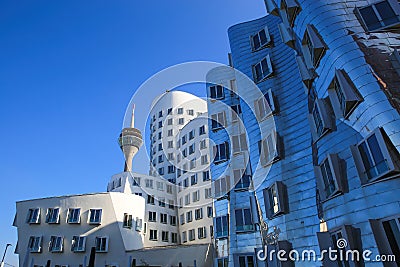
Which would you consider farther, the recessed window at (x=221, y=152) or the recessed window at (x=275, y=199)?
the recessed window at (x=221, y=152)

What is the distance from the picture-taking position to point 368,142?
30.5ft

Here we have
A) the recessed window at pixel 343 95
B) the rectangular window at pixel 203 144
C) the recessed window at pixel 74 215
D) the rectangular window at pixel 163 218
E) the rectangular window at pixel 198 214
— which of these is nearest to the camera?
the recessed window at pixel 343 95

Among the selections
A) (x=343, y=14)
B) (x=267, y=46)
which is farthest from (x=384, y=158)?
(x=267, y=46)

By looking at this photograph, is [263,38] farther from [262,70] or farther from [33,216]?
[33,216]

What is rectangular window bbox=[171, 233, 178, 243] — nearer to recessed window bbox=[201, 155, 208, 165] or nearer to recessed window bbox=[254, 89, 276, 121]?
recessed window bbox=[201, 155, 208, 165]

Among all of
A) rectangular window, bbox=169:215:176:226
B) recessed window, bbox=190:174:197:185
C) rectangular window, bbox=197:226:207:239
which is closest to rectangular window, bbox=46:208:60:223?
rectangular window, bbox=169:215:176:226

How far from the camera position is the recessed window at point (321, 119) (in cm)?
1138

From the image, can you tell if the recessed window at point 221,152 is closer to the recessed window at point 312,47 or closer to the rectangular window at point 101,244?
the recessed window at point 312,47

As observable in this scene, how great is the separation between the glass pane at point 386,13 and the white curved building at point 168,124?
46.3 metres

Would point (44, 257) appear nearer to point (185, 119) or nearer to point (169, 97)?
point (185, 119)

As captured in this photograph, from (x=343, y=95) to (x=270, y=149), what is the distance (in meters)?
5.99

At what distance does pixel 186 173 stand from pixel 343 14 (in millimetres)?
40866

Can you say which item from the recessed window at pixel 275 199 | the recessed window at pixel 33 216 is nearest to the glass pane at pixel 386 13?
the recessed window at pixel 275 199

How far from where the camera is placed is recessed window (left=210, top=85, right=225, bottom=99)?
2231 cm
